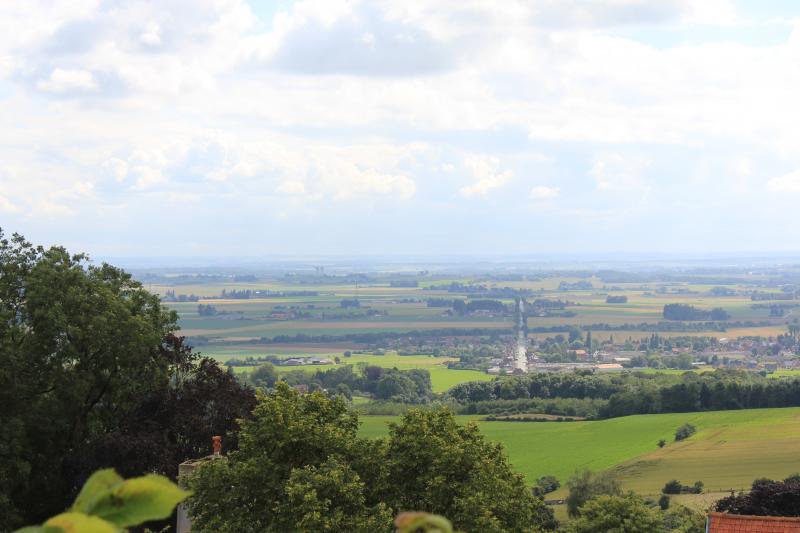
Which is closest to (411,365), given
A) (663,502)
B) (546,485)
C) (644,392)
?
(644,392)

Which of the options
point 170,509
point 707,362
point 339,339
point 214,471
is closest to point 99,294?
point 214,471

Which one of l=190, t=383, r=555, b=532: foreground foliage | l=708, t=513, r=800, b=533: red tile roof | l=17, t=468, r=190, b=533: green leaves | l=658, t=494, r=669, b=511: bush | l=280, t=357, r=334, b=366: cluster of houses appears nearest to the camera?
l=17, t=468, r=190, b=533: green leaves

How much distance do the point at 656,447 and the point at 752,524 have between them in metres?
54.4

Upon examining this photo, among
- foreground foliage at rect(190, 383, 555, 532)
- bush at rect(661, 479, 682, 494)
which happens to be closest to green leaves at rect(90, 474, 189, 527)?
foreground foliage at rect(190, 383, 555, 532)

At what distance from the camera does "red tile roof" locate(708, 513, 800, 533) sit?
24.9 m

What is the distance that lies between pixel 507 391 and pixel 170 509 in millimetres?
102758

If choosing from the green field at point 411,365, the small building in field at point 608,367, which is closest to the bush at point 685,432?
the green field at point 411,365

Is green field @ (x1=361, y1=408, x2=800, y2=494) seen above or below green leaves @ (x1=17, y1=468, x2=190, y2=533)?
below

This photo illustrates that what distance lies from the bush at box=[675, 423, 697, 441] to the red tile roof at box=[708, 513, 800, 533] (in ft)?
189

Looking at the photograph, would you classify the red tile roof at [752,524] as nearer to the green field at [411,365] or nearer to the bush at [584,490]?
the bush at [584,490]

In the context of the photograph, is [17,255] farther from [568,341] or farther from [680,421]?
[568,341]

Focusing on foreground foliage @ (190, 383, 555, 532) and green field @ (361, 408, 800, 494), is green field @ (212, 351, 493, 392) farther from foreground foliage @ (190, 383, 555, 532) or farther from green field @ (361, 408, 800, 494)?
foreground foliage @ (190, 383, 555, 532)

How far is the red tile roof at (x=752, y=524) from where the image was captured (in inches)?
981

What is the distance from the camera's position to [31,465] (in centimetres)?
3434
